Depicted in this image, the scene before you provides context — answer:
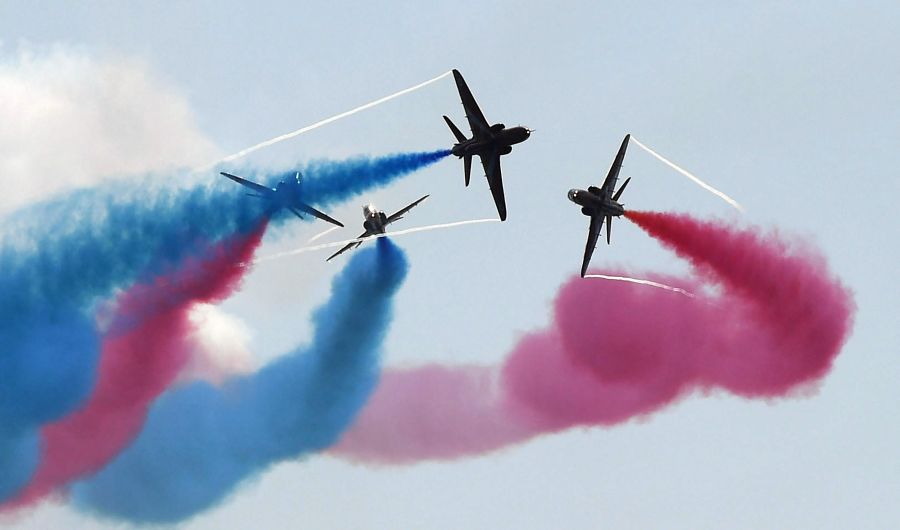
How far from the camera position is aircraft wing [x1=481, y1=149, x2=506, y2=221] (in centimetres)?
7131

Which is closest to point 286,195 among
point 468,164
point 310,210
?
point 310,210

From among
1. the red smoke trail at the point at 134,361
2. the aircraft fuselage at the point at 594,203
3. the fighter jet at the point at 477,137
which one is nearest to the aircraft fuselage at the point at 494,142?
the fighter jet at the point at 477,137

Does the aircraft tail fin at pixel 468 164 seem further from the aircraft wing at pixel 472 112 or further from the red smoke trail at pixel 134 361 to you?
the red smoke trail at pixel 134 361

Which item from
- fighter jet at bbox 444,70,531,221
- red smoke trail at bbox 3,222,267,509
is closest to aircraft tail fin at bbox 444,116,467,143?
fighter jet at bbox 444,70,531,221

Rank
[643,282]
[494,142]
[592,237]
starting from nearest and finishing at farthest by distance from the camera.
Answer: [494,142]
[592,237]
[643,282]

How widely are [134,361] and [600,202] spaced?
23.5m

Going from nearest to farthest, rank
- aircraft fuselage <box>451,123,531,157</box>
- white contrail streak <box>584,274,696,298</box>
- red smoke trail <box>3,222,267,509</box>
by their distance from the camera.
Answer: aircraft fuselage <box>451,123,531,157</box> < red smoke trail <box>3,222,267,509</box> < white contrail streak <box>584,274,696,298</box>

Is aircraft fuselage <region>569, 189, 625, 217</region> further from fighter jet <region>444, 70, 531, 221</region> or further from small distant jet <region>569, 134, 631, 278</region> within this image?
fighter jet <region>444, 70, 531, 221</region>

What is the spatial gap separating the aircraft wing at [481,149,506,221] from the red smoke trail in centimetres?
1099

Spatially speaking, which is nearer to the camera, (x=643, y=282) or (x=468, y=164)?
(x=468, y=164)

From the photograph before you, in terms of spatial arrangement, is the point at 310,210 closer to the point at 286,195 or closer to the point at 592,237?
the point at 286,195

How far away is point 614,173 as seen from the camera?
244ft

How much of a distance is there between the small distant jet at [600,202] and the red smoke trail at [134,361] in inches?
595

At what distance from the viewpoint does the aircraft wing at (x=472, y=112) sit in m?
70.8
